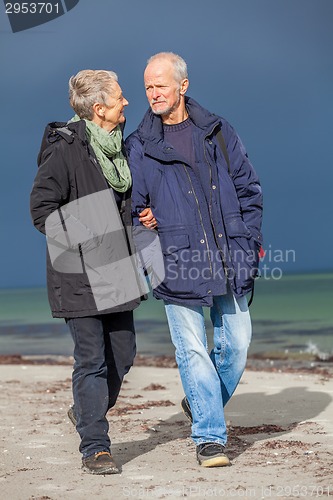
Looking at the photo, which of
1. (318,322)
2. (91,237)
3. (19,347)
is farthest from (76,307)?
(318,322)

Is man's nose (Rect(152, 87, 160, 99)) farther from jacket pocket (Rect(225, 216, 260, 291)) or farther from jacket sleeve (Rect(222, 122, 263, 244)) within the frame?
jacket pocket (Rect(225, 216, 260, 291))

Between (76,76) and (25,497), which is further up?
(76,76)

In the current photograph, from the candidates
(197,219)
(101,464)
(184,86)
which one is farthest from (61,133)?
(101,464)

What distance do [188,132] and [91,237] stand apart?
92 centimetres

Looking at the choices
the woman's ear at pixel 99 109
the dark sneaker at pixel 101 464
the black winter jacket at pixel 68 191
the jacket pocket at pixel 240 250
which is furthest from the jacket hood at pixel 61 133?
the dark sneaker at pixel 101 464

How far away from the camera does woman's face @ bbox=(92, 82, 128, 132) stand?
213 inches

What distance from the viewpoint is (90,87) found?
540 cm

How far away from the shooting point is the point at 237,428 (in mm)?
6828

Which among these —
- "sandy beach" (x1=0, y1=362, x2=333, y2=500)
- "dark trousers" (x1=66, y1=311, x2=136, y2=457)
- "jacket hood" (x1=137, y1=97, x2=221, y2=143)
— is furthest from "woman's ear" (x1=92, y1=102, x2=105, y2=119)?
"sandy beach" (x1=0, y1=362, x2=333, y2=500)

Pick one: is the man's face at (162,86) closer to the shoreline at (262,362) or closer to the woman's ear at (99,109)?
the woman's ear at (99,109)

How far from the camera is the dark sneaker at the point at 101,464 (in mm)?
5293

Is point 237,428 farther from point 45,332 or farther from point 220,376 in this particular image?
point 45,332

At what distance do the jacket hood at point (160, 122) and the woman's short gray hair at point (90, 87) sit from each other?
319mm

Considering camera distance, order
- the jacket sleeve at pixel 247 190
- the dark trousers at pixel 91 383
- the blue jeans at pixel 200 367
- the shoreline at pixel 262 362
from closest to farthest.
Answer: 1. the dark trousers at pixel 91 383
2. the blue jeans at pixel 200 367
3. the jacket sleeve at pixel 247 190
4. the shoreline at pixel 262 362
